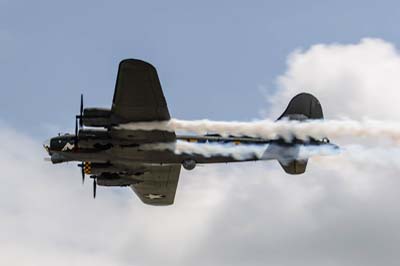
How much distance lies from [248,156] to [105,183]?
296 inches

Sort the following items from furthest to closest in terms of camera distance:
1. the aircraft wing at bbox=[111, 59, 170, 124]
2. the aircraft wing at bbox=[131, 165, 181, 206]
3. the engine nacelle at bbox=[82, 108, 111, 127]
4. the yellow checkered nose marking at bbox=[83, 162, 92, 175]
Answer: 1. the aircraft wing at bbox=[131, 165, 181, 206]
2. the yellow checkered nose marking at bbox=[83, 162, 92, 175]
3. the engine nacelle at bbox=[82, 108, 111, 127]
4. the aircraft wing at bbox=[111, 59, 170, 124]

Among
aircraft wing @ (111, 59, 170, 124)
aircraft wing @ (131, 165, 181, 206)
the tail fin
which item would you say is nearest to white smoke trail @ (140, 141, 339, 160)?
the tail fin

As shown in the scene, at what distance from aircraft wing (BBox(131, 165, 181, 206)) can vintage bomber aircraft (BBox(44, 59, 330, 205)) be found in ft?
2.61

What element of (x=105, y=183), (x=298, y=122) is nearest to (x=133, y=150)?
(x=105, y=183)

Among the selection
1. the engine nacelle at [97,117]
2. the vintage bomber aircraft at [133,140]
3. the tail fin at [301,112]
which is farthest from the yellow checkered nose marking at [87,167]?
the tail fin at [301,112]

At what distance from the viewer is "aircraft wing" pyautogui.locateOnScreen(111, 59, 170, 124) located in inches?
1308

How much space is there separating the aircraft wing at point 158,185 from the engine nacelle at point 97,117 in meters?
5.50

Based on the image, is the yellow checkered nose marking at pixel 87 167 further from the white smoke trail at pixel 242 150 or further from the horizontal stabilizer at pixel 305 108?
the horizontal stabilizer at pixel 305 108

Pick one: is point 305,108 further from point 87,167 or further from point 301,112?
point 87,167

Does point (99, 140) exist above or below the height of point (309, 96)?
below

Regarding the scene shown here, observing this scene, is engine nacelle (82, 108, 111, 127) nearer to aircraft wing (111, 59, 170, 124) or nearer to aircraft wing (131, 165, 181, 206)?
aircraft wing (111, 59, 170, 124)

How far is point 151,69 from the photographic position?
33.2 metres

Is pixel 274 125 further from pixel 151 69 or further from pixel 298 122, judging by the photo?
pixel 151 69

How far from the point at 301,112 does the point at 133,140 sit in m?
7.89
